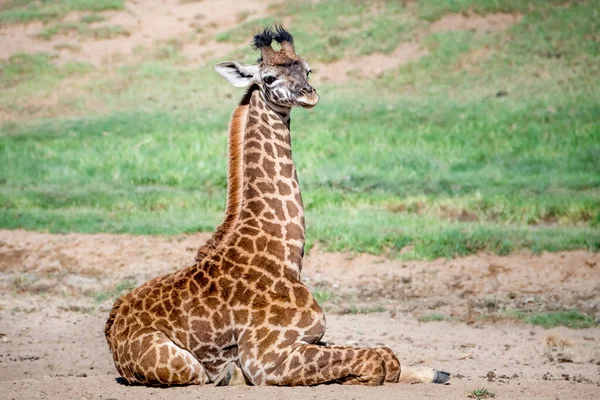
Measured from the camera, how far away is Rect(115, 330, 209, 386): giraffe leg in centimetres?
750

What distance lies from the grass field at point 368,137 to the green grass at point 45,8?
5 centimetres

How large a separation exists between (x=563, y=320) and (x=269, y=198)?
4065mm

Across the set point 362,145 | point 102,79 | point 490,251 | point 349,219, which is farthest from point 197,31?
point 490,251

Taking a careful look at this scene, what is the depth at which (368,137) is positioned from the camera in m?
18.9

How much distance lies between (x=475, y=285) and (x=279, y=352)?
474cm

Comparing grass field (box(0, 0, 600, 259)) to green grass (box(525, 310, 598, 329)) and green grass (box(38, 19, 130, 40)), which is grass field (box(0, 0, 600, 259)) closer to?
green grass (box(38, 19, 130, 40))

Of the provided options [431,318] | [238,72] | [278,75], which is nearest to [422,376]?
[278,75]

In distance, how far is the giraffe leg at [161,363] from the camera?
7.50 m

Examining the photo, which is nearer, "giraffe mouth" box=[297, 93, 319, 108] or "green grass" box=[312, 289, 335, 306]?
"giraffe mouth" box=[297, 93, 319, 108]

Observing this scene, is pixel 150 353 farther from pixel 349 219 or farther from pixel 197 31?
pixel 197 31

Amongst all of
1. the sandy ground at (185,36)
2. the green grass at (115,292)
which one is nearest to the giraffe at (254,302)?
the green grass at (115,292)

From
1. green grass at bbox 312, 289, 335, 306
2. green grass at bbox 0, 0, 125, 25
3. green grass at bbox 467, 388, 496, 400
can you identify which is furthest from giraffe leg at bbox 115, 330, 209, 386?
green grass at bbox 0, 0, 125, 25

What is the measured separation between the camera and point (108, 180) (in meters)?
17.0

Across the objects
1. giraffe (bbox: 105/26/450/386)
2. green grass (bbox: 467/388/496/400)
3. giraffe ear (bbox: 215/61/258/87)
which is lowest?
green grass (bbox: 467/388/496/400)
